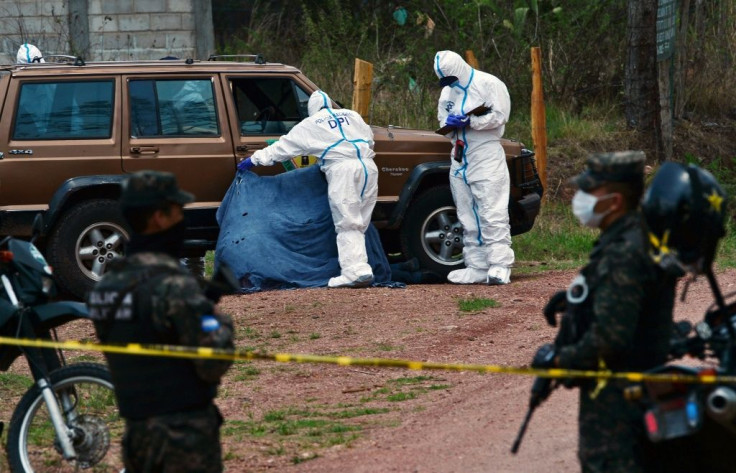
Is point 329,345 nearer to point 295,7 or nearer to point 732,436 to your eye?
point 732,436

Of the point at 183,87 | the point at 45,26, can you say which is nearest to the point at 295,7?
the point at 45,26

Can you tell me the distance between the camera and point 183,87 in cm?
1118

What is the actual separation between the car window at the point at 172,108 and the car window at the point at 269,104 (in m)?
0.29

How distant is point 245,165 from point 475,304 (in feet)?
7.54

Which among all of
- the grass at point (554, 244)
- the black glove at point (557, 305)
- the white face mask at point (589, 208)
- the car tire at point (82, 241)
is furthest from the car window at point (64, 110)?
the white face mask at point (589, 208)

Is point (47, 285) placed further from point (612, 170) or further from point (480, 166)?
point (480, 166)

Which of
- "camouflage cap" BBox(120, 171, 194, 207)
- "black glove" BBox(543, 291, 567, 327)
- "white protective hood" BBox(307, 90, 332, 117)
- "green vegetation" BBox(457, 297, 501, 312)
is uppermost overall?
"camouflage cap" BBox(120, 171, 194, 207)

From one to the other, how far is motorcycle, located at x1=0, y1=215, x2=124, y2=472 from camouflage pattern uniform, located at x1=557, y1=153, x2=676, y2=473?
2.24 meters

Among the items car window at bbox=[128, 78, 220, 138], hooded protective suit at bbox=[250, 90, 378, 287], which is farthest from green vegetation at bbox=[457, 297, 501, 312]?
car window at bbox=[128, 78, 220, 138]

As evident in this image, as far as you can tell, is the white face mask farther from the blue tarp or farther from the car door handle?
the car door handle

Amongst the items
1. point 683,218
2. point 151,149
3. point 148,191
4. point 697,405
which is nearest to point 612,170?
point 683,218

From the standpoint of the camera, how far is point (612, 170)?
4.30 m

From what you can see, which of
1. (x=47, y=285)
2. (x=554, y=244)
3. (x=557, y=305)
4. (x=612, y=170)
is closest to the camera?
(x=612, y=170)

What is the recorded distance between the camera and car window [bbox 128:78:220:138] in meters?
11.1
